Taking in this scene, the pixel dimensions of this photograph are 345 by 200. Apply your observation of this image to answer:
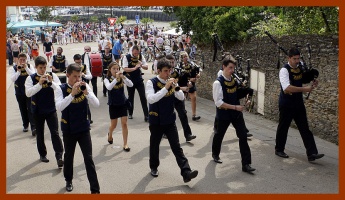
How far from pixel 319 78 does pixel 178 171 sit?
12.0ft

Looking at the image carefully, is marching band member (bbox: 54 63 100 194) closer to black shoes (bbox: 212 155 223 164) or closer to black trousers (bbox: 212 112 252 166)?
black trousers (bbox: 212 112 252 166)

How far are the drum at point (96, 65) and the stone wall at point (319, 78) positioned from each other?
180 inches

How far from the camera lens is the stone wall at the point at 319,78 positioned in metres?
8.45

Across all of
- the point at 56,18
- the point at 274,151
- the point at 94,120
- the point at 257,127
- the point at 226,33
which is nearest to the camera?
the point at 274,151

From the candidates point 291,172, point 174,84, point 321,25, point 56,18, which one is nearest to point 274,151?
point 291,172

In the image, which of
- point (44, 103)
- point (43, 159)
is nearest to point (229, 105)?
point (44, 103)

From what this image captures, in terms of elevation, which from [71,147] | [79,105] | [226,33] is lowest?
[71,147]

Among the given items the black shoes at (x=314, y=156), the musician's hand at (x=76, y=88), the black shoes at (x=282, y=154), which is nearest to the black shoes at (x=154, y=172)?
the musician's hand at (x=76, y=88)

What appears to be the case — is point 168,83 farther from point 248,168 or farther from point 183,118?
point 183,118

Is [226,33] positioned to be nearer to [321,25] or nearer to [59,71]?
[321,25]

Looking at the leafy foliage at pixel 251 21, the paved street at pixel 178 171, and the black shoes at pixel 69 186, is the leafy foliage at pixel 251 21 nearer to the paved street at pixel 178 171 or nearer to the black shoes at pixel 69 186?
the paved street at pixel 178 171

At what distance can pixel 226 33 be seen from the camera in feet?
41.1

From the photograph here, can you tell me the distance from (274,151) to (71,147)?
3.82 metres

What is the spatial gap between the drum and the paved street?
3.61 metres
